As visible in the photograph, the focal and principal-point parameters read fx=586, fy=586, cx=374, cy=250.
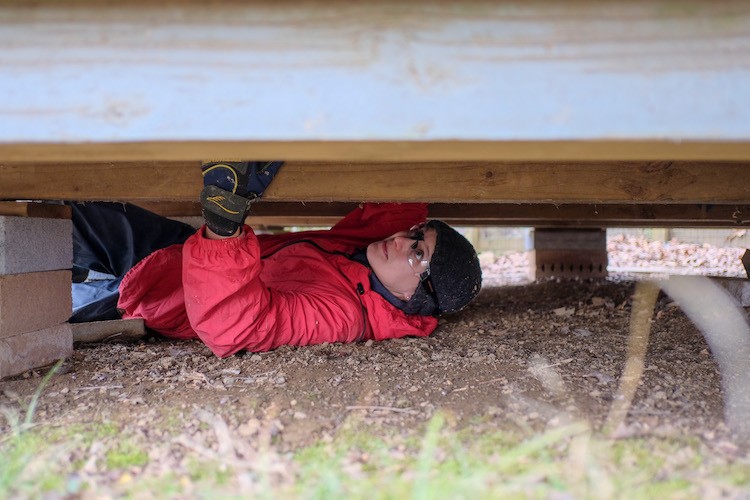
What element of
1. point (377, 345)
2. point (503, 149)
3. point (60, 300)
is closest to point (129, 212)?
point (60, 300)

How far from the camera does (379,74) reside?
0.88m

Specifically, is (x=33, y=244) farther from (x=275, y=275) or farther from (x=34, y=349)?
(x=275, y=275)

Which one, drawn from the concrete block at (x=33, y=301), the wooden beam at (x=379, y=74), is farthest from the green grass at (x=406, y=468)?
the concrete block at (x=33, y=301)

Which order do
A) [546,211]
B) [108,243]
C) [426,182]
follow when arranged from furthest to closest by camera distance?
[108,243] < [546,211] < [426,182]

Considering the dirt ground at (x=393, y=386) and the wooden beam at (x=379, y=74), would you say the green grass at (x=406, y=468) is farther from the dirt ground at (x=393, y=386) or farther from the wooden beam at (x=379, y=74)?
the wooden beam at (x=379, y=74)

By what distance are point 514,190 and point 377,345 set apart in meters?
1.02

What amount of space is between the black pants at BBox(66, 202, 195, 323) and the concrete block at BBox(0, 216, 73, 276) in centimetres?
102

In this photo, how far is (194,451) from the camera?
1.31 metres

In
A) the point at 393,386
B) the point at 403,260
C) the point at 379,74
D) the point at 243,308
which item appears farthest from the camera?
the point at 403,260

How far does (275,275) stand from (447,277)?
3.04ft

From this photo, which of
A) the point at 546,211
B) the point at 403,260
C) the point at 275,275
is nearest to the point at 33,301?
the point at 275,275

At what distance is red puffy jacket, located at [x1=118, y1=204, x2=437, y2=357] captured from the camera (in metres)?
2.26

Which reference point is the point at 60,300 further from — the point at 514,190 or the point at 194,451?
the point at 514,190

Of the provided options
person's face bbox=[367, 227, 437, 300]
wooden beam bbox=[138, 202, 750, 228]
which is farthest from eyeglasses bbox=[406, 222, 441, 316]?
wooden beam bbox=[138, 202, 750, 228]
